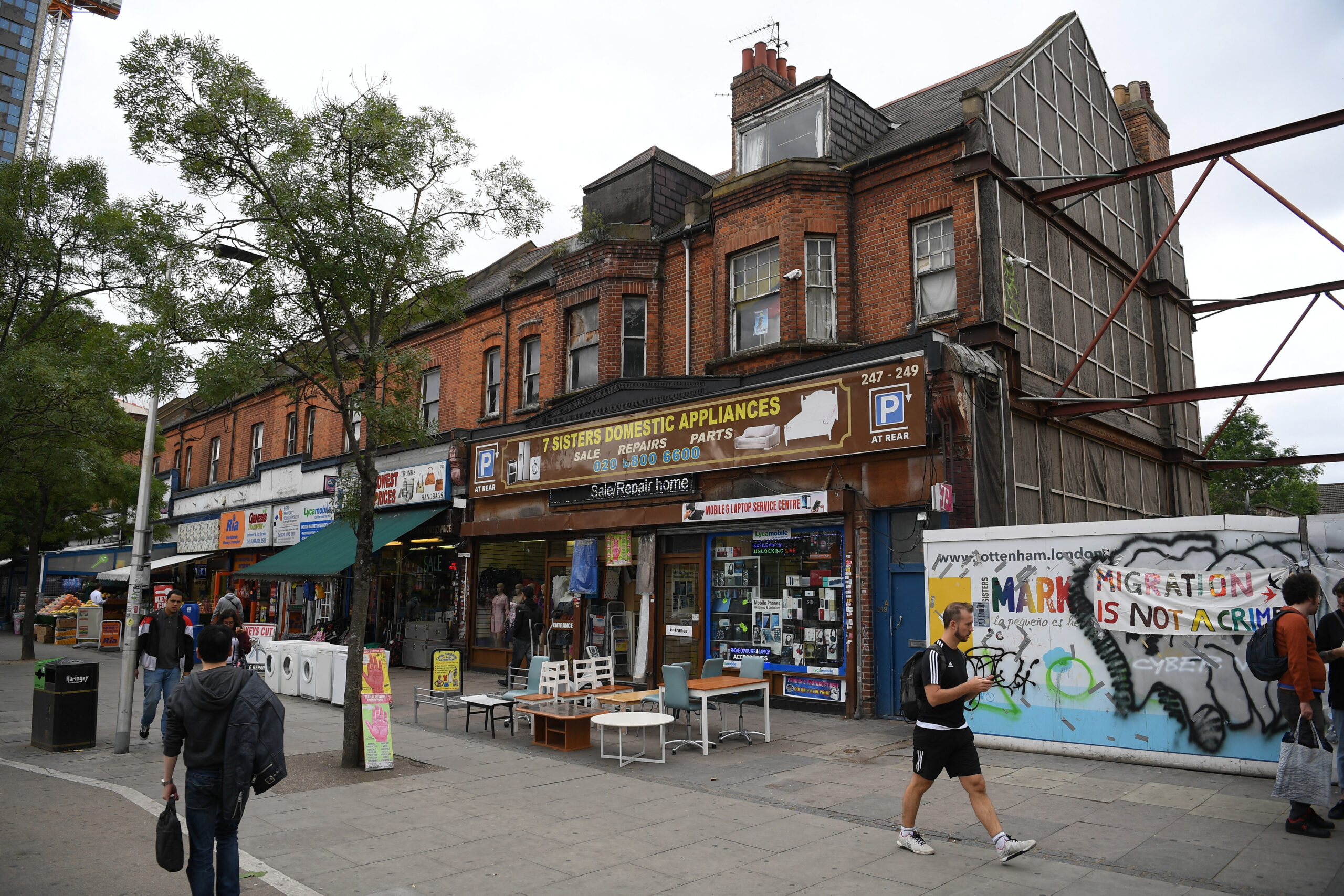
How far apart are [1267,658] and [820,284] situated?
31.2 feet

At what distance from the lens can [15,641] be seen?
29547 mm

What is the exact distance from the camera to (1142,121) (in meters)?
21.0

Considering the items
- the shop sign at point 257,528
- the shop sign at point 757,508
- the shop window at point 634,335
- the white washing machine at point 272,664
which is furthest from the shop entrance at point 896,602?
the shop sign at point 257,528

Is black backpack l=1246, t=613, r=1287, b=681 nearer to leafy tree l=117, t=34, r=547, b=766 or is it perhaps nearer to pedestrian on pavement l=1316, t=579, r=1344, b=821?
pedestrian on pavement l=1316, t=579, r=1344, b=821

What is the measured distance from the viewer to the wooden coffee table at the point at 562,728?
10.3 metres

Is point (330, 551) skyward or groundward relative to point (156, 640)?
→ skyward

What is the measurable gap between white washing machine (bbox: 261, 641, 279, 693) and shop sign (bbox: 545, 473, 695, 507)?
587cm

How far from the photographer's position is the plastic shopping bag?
6281 mm

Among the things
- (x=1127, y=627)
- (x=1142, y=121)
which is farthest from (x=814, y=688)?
(x=1142, y=121)

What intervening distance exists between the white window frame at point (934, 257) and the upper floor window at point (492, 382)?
10.9 metres

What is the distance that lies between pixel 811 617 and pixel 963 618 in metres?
7.16

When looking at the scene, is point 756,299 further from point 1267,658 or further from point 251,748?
point 251,748

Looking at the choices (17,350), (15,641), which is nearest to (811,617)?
(17,350)

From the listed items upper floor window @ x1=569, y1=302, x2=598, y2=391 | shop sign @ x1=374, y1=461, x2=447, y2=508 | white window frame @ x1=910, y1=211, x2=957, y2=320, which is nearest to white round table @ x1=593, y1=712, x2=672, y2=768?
white window frame @ x1=910, y1=211, x2=957, y2=320
